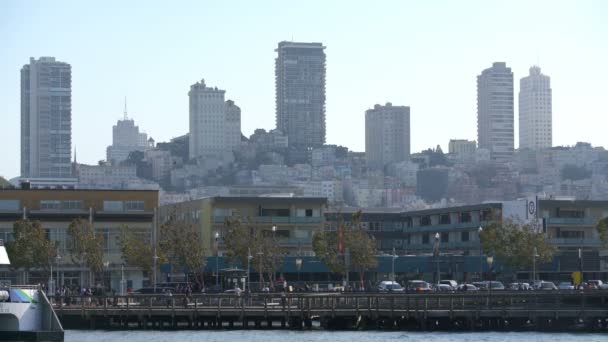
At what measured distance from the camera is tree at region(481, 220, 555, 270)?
13812cm

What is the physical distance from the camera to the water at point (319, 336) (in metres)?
89.6

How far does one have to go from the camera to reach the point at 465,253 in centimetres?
16525

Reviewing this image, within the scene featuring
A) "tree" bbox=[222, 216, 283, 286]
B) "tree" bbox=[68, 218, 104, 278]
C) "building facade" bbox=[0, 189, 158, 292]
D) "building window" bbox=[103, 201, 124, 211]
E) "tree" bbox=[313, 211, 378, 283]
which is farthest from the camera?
"building window" bbox=[103, 201, 124, 211]

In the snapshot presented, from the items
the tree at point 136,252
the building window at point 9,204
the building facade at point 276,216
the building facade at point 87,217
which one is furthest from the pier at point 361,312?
the building facade at point 276,216

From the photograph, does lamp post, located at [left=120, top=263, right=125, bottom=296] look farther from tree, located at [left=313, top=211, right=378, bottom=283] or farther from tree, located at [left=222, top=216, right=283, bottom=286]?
tree, located at [left=313, top=211, right=378, bottom=283]

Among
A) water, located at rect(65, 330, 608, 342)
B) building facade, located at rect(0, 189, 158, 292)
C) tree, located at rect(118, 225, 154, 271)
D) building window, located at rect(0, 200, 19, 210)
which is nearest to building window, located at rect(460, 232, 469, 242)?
building facade, located at rect(0, 189, 158, 292)

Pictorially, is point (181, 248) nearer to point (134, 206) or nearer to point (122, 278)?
point (122, 278)

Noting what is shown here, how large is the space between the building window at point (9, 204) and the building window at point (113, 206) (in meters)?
8.27

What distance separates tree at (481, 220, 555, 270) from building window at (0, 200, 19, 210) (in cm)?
4304

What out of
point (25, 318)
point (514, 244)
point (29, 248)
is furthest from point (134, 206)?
point (25, 318)

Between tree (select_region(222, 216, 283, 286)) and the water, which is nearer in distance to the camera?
the water

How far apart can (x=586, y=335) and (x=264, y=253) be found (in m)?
46.3

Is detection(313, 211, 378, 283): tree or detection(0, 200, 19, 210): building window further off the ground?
detection(0, 200, 19, 210): building window

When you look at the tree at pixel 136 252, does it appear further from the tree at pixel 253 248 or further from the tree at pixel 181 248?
the tree at pixel 253 248
